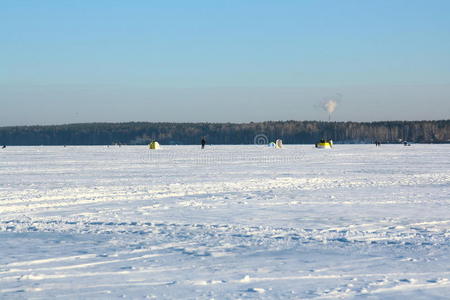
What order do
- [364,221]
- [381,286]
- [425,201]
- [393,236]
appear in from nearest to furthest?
[381,286], [393,236], [364,221], [425,201]

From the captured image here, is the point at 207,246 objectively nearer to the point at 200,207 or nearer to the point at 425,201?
the point at 200,207

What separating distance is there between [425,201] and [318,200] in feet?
6.43

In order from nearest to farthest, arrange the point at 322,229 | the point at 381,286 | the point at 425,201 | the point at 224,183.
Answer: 1. the point at 381,286
2. the point at 322,229
3. the point at 425,201
4. the point at 224,183

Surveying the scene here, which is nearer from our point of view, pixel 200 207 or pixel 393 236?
pixel 393 236

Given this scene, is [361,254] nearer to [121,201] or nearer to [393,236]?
[393,236]

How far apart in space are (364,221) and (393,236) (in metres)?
1.34

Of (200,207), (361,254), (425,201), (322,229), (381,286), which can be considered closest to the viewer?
(381,286)

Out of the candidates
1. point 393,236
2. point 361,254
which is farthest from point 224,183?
point 361,254

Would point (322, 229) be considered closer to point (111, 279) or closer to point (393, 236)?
point (393, 236)

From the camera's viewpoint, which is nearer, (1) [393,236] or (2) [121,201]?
(1) [393,236]

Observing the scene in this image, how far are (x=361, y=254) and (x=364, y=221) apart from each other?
99.6 inches

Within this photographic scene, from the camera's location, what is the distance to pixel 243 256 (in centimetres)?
655

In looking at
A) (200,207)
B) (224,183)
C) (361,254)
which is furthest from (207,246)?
(224,183)

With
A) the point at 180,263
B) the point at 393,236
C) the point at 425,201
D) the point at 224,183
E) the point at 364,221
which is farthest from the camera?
the point at 224,183
